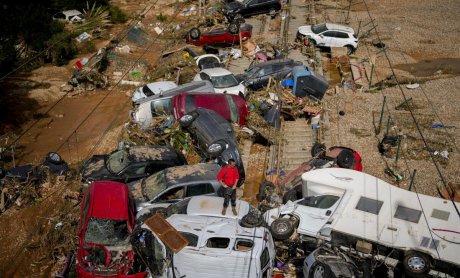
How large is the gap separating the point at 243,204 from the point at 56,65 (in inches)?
655

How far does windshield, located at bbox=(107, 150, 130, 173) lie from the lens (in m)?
14.1

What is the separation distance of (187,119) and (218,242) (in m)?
6.36

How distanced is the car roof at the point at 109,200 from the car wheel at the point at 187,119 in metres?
4.30

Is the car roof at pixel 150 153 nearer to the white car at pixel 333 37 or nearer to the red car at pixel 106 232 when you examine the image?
the red car at pixel 106 232

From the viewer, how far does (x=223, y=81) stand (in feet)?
64.7

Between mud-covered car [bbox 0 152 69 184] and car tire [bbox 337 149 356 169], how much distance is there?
8.04 metres

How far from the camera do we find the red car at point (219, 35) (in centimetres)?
2550

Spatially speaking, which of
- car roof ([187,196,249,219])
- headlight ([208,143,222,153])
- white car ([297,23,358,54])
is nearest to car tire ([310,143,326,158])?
headlight ([208,143,222,153])

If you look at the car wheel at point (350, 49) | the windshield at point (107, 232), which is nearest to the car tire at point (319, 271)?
the windshield at point (107, 232)

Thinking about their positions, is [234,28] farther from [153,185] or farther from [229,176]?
[229,176]

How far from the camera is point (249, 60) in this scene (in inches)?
959

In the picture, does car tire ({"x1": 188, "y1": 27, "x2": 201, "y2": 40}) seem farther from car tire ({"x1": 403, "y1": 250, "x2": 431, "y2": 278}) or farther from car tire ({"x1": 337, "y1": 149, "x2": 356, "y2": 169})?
car tire ({"x1": 403, "y1": 250, "x2": 431, "y2": 278})

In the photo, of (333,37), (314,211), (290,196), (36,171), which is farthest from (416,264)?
(333,37)

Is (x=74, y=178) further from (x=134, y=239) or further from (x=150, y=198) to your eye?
(x=134, y=239)
